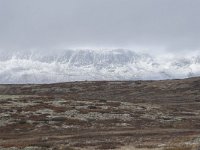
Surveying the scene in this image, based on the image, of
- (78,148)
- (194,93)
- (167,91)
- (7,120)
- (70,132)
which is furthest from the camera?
(167,91)

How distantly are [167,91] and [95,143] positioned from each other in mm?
115038

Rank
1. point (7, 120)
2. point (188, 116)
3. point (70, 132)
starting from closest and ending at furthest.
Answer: point (70, 132) → point (7, 120) → point (188, 116)

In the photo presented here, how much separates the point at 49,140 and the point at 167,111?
136 ft

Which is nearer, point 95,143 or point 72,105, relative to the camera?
point 95,143

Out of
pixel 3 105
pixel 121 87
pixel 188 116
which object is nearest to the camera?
pixel 188 116

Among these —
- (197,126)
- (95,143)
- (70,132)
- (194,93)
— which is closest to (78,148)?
(95,143)

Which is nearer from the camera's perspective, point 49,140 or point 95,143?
point 95,143

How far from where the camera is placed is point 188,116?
85562 mm

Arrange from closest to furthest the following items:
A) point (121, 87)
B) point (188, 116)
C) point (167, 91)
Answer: point (188, 116) → point (167, 91) → point (121, 87)

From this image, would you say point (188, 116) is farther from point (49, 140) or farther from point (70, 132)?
point (49, 140)

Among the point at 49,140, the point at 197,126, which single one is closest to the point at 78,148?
the point at 49,140

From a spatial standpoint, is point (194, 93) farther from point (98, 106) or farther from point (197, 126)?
point (197, 126)

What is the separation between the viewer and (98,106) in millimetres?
94250

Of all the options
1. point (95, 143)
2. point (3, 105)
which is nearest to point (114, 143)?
point (95, 143)
